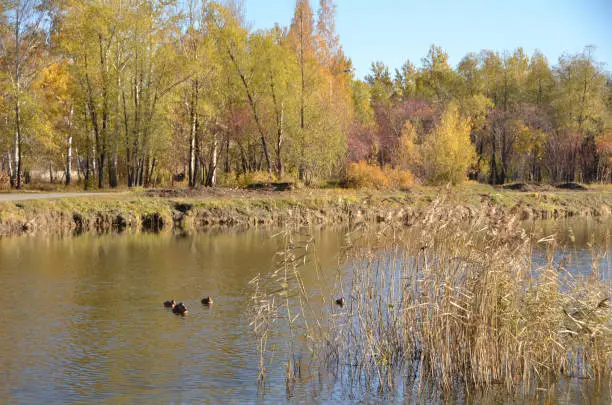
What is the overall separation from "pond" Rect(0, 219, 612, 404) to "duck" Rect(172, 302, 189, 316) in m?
0.17

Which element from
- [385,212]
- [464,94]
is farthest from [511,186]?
[385,212]

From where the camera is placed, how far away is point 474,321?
895 cm

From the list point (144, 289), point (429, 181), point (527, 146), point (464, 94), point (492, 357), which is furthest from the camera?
point (464, 94)

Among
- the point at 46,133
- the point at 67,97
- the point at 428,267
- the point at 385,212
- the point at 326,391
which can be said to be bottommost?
the point at 326,391

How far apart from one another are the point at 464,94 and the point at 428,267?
2409 inches

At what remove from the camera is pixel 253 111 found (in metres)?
43.3

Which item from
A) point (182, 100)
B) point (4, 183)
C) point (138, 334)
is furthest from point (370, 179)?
point (138, 334)

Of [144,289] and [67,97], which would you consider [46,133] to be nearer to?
[67,97]

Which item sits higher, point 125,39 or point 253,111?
point 125,39

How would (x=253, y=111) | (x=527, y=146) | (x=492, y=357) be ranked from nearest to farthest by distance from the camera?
(x=492, y=357)
(x=253, y=111)
(x=527, y=146)

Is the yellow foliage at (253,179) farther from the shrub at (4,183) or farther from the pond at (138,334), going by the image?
the pond at (138,334)

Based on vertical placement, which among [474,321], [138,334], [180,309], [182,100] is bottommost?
[138,334]

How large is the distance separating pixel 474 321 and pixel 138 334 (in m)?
5.75

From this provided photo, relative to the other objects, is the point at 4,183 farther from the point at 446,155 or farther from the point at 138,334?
the point at 138,334
